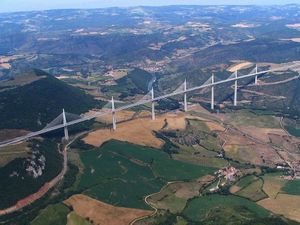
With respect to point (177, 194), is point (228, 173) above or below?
below

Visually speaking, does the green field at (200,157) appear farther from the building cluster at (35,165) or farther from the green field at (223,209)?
the building cluster at (35,165)

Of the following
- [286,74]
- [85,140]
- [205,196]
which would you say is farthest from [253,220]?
[286,74]

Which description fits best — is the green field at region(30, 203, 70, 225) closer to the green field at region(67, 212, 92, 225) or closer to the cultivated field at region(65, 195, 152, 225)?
the green field at region(67, 212, 92, 225)

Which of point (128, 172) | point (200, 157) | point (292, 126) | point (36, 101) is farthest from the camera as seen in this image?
point (292, 126)

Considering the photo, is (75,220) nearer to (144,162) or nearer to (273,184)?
(144,162)

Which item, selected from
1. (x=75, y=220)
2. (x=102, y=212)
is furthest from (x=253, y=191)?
(x=75, y=220)

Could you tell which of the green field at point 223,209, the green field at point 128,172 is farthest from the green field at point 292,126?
the green field at point 223,209
